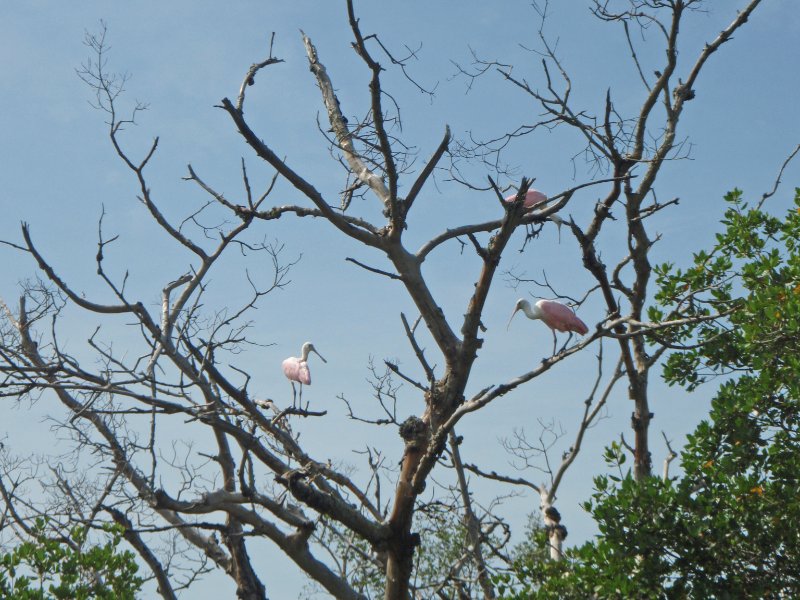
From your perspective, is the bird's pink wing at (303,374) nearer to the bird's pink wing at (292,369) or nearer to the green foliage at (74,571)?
the bird's pink wing at (292,369)

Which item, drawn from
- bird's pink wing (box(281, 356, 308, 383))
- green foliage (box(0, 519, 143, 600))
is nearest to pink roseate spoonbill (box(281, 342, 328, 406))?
bird's pink wing (box(281, 356, 308, 383))

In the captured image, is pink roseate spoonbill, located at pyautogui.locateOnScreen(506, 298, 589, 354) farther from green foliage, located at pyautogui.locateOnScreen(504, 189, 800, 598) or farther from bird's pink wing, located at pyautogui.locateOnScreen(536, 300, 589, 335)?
green foliage, located at pyautogui.locateOnScreen(504, 189, 800, 598)

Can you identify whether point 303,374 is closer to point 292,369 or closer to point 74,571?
point 292,369

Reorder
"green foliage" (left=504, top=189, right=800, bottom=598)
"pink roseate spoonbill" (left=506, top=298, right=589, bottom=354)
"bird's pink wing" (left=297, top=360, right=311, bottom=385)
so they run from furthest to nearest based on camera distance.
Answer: "bird's pink wing" (left=297, top=360, right=311, bottom=385)
"pink roseate spoonbill" (left=506, top=298, right=589, bottom=354)
"green foliage" (left=504, top=189, right=800, bottom=598)

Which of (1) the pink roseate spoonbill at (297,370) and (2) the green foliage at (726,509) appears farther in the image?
(1) the pink roseate spoonbill at (297,370)

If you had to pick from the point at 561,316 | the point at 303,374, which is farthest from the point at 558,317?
the point at 303,374

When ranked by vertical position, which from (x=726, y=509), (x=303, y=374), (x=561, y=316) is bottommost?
(x=726, y=509)

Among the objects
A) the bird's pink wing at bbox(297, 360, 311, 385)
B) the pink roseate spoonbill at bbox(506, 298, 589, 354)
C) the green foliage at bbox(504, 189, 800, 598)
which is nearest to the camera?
the green foliage at bbox(504, 189, 800, 598)

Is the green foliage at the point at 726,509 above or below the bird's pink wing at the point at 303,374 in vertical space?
below

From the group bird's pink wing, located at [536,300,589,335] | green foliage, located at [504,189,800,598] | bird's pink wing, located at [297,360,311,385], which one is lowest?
green foliage, located at [504,189,800,598]

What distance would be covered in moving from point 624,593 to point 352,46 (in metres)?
3.04

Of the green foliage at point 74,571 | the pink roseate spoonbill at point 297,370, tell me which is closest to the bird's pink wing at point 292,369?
the pink roseate spoonbill at point 297,370

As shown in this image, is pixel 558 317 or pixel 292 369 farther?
pixel 292 369

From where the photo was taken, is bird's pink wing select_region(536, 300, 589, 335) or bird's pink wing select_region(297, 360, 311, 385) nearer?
bird's pink wing select_region(536, 300, 589, 335)
